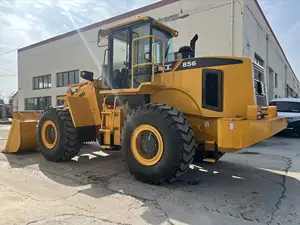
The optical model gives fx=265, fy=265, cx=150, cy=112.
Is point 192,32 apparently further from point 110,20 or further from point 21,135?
point 21,135

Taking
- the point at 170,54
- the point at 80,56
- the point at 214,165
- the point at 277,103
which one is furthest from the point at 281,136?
the point at 80,56

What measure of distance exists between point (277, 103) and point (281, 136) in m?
1.67

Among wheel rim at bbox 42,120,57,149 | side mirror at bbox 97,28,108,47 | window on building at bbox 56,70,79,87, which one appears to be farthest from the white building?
wheel rim at bbox 42,120,57,149

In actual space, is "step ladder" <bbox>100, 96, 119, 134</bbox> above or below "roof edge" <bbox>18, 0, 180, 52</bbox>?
below

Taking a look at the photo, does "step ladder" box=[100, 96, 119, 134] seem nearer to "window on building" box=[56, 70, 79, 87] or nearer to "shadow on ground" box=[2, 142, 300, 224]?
"shadow on ground" box=[2, 142, 300, 224]

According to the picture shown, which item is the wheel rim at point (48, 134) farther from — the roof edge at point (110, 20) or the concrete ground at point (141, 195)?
the roof edge at point (110, 20)

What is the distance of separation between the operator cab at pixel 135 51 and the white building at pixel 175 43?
1.52 m

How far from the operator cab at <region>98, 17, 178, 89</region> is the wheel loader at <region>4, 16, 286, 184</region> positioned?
2 cm

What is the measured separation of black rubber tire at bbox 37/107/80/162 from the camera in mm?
6066

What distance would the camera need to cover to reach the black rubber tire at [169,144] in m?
4.23

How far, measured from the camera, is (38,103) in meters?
25.5

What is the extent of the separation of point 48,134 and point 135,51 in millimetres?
3077

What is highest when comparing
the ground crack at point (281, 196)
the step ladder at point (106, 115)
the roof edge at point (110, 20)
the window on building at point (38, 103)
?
the roof edge at point (110, 20)

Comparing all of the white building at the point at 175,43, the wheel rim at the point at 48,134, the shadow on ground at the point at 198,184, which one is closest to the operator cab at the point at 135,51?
the white building at the point at 175,43
